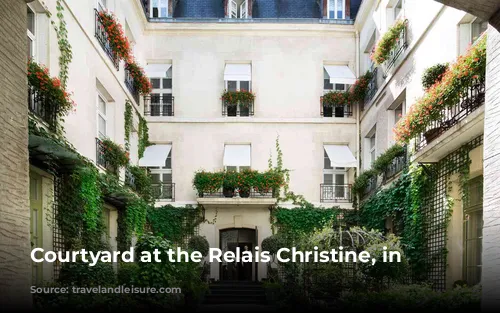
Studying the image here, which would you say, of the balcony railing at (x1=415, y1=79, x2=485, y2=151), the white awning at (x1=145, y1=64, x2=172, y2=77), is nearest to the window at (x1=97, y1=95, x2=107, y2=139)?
the white awning at (x1=145, y1=64, x2=172, y2=77)

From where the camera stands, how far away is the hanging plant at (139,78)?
16312 millimetres

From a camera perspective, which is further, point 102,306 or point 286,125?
point 286,125

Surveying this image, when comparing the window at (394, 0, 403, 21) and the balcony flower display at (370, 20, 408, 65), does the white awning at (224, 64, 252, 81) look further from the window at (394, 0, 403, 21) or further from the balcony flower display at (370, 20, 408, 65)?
the window at (394, 0, 403, 21)

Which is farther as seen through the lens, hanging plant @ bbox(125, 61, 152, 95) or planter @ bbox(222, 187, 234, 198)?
planter @ bbox(222, 187, 234, 198)

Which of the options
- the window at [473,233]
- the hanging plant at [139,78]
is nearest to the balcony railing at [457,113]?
the window at [473,233]

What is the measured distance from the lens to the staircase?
15.1 metres

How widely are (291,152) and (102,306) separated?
11466mm

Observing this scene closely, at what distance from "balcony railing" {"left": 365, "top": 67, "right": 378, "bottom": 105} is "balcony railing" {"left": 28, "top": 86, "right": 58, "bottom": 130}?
9.87 metres

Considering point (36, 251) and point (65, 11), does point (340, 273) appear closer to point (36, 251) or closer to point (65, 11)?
point (36, 251)

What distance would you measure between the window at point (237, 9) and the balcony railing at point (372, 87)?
16.2ft

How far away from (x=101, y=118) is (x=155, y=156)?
4.52 metres

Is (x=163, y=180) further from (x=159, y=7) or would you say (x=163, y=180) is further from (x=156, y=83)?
(x=159, y=7)

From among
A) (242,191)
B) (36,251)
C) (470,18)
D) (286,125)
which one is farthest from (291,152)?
(36,251)

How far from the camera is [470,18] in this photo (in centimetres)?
1056
